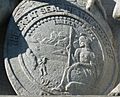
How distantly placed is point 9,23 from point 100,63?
0.87 meters

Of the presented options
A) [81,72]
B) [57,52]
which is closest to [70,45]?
[57,52]

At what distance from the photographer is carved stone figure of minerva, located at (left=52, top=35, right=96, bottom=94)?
5.83 m

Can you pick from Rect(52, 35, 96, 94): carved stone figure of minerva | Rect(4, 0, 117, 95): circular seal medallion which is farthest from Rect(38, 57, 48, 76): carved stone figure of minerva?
Rect(52, 35, 96, 94): carved stone figure of minerva

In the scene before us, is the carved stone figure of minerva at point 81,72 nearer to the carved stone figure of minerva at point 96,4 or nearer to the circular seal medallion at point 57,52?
the circular seal medallion at point 57,52

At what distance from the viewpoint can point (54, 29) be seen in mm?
5941

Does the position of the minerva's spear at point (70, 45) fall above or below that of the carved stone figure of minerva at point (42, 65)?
above

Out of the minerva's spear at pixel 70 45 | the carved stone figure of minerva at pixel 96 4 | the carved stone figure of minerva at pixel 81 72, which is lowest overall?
the carved stone figure of minerva at pixel 81 72

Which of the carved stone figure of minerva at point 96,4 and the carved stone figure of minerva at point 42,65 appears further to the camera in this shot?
the carved stone figure of minerva at point 96,4

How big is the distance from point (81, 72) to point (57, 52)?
0.87 feet

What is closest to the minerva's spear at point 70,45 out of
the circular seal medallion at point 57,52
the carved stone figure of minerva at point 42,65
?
the circular seal medallion at point 57,52

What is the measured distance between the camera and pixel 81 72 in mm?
5883

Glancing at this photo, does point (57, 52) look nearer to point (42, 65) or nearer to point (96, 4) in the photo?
point (42, 65)

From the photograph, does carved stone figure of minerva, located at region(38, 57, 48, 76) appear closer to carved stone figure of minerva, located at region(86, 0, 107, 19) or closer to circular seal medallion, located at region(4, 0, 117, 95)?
circular seal medallion, located at region(4, 0, 117, 95)

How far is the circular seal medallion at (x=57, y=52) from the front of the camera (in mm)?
5840
